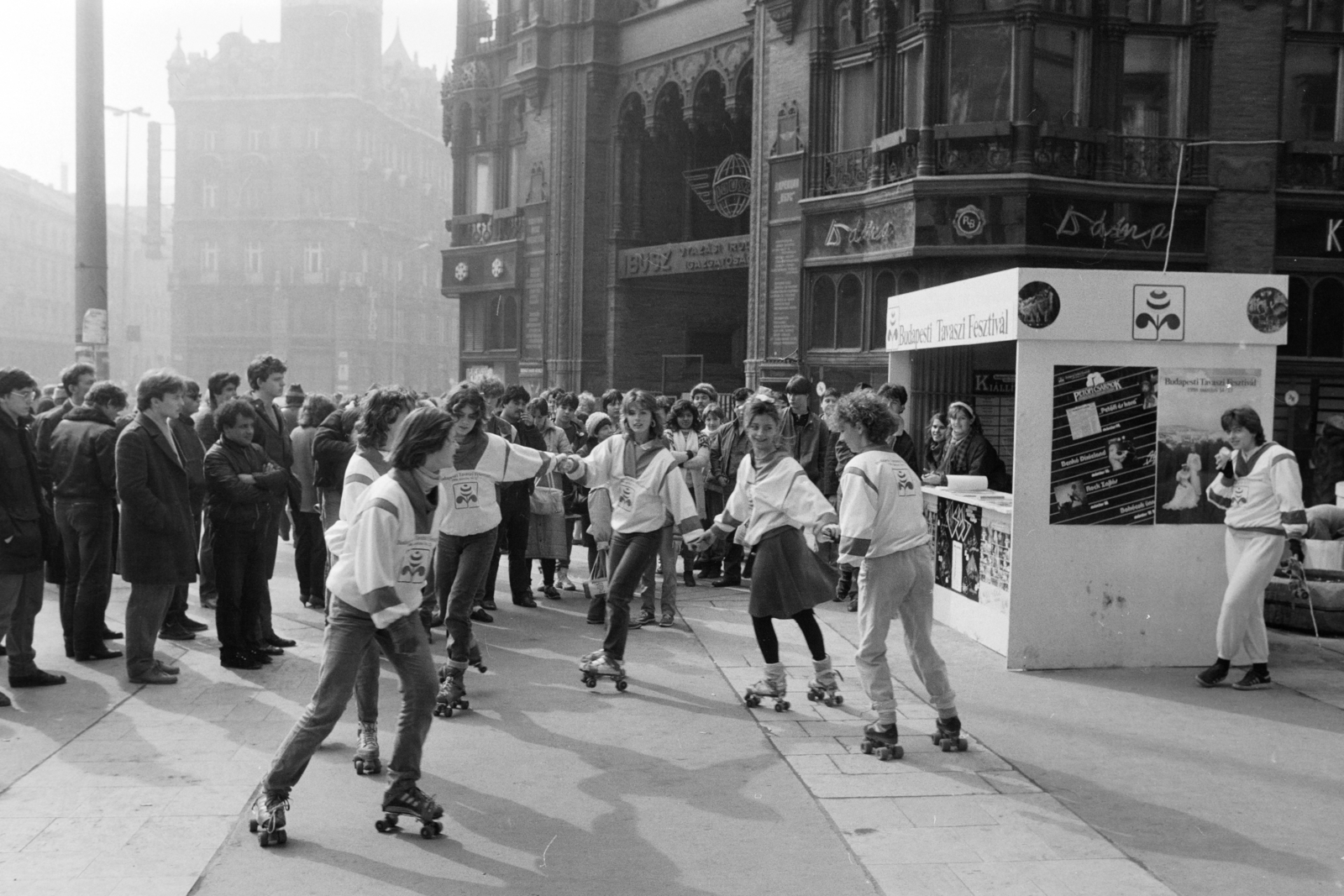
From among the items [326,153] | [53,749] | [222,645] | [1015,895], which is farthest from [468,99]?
[326,153]

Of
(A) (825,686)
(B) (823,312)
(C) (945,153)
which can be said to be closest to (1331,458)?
(C) (945,153)

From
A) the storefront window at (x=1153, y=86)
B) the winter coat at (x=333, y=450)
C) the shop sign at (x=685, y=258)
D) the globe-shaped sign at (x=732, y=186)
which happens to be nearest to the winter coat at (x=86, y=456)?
the winter coat at (x=333, y=450)

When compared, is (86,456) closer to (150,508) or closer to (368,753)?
(150,508)

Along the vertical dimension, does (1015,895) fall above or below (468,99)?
below

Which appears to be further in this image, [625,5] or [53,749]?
[625,5]

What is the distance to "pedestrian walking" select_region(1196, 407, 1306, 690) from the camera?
26.8 ft

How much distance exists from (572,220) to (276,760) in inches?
916

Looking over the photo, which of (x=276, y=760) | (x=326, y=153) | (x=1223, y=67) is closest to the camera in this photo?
(x=276, y=760)

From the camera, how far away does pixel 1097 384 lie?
874cm

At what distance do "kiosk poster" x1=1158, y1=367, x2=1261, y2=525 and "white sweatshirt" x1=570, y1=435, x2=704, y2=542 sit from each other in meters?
3.32

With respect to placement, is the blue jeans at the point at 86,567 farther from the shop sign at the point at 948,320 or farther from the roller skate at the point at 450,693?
the shop sign at the point at 948,320

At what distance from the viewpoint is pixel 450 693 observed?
7.36 meters

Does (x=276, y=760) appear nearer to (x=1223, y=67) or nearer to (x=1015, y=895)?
(x=1015, y=895)

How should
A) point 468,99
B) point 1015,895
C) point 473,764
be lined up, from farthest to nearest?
1. point 468,99
2. point 473,764
3. point 1015,895
